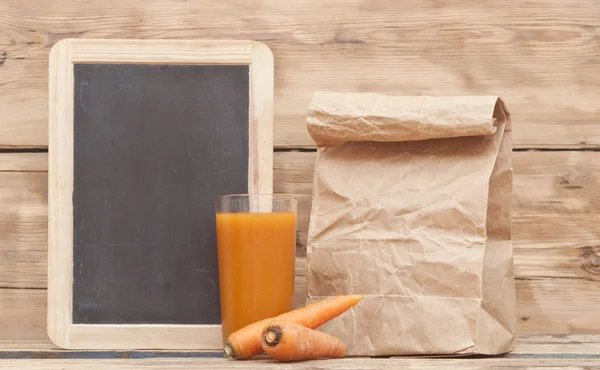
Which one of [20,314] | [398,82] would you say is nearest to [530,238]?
[398,82]

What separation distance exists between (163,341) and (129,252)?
0.16m

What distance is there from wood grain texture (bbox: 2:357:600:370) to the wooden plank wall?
0.27 metres

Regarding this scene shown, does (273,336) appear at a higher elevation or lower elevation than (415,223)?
lower

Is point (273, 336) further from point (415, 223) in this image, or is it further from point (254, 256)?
point (415, 223)

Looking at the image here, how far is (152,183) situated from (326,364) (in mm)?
439

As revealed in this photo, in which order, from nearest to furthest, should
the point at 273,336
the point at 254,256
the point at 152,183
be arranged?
the point at 273,336 → the point at 254,256 → the point at 152,183

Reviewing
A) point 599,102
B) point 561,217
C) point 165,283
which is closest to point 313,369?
point 165,283

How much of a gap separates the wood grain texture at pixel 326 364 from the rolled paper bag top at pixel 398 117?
33 cm

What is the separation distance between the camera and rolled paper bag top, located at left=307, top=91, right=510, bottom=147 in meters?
0.99

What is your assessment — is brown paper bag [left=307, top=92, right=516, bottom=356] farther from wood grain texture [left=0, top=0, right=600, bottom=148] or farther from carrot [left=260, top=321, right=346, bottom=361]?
wood grain texture [left=0, top=0, right=600, bottom=148]

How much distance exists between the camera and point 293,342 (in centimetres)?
90

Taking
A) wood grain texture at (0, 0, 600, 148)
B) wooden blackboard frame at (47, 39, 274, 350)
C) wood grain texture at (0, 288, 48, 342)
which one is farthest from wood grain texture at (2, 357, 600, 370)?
wood grain texture at (0, 0, 600, 148)

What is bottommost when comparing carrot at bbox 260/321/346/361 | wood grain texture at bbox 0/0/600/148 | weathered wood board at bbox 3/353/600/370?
weathered wood board at bbox 3/353/600/370

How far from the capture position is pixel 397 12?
48.6 inches
